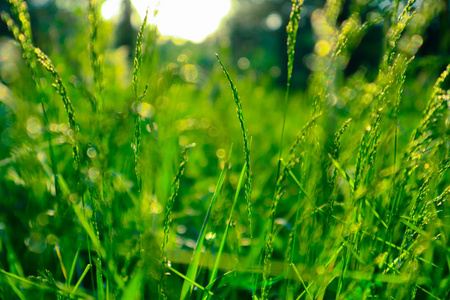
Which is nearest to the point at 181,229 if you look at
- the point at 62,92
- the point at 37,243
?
the point at 37,243

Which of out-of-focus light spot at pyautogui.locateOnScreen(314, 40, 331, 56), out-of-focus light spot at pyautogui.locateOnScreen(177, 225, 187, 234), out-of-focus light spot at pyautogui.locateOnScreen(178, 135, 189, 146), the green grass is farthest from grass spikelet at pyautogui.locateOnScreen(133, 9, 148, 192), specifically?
out-of-focus light spot at pyautogui.locateOnScreen(178, 135, 189, 146)

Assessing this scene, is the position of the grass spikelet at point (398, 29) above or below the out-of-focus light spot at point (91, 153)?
above

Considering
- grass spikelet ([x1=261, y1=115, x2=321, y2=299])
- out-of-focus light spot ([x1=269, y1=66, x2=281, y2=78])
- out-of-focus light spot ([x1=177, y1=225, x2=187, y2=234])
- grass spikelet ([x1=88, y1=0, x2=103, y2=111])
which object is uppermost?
out-of-focus light spot ([x1=269, y1=66, x2=281, y2=78])

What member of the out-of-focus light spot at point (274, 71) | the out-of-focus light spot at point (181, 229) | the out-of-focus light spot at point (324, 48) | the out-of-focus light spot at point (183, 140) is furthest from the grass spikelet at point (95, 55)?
the out-of-focus light spot at point (274, 71)

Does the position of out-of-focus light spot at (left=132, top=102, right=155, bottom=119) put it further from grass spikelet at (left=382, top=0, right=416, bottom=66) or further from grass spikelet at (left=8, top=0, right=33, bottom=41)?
grass spikelet at (left=382, top=0, right=416, bottom=66)

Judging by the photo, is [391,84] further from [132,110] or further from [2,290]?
[2,290]

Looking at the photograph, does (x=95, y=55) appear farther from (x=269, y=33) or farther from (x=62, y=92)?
(x=269, y=33)

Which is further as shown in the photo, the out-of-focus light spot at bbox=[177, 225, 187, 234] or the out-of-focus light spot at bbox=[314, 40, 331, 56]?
the out-of-focus light spot at bbox=[177, 225, 187, 234]

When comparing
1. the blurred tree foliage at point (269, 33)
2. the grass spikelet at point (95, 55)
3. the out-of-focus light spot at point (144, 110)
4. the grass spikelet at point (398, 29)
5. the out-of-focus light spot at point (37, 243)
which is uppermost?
the blurred tree foliage at point (269, 33)

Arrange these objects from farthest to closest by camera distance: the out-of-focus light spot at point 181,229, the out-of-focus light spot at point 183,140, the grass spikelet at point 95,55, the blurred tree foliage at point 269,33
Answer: the blurred tree foliage at point 269,33, the out-of-focus light spot at point 183,140, the out-of-focus light spot at point 181,229, the grass spikelet at point 95,55

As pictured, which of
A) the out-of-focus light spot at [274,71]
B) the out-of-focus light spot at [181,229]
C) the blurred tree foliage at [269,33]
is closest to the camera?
the out-of-focus light spot at [181,229]

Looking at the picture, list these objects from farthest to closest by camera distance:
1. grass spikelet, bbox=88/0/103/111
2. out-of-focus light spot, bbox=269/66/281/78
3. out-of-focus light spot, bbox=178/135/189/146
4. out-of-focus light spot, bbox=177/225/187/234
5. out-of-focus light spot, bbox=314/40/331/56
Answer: out-of-focus light spot, bbox=269/66/281/78
out-of-focus light spot, bbox=178/135/189/146
out-of-focus light spot, bbox=177/225/187/234
out-of-focus light spot, bbox=314/40/331/56
grass spikelet, bbox=88/0/103/111

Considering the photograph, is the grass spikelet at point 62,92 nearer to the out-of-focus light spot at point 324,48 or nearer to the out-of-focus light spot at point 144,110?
the out-of-focus light spot at point 144,110

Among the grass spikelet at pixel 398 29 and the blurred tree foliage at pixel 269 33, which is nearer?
the grass spikelet at pixel 398 29
